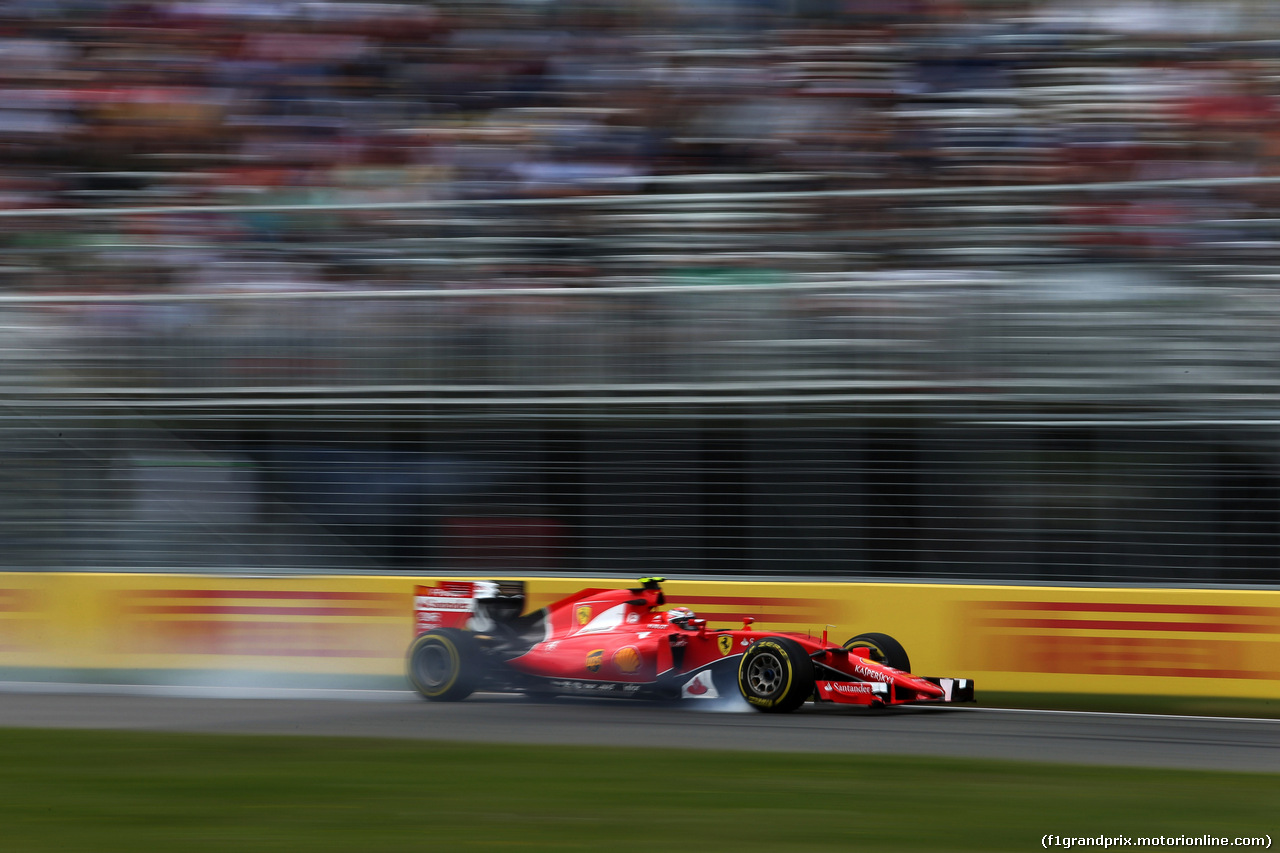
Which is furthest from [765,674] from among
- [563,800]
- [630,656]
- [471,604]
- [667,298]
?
[563,800]

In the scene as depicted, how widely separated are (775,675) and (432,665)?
1.94m

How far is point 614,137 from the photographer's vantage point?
31.8 feet

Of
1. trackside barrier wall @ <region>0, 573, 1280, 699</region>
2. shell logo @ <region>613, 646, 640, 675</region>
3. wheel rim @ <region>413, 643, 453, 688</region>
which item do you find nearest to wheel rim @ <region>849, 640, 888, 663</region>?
trackside barrier wall @ <region>0, 573, 1280, 699</region>

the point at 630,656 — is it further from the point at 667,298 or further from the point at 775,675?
the point at 667,298

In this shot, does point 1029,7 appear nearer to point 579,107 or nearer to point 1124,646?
point 579,107

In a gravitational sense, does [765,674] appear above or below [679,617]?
below

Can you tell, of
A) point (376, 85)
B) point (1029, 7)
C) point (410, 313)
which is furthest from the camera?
point (376, 85)

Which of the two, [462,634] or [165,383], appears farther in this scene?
[165,383]

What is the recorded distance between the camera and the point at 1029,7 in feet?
31.6

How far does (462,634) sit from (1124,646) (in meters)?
3.53

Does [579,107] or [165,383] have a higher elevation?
[579,107]

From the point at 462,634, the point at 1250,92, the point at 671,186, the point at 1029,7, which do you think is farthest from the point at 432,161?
the point at 1250,92

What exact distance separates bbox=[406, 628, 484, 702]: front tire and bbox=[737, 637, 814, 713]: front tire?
58.0 inches

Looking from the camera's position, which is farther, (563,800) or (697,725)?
(697,725)
